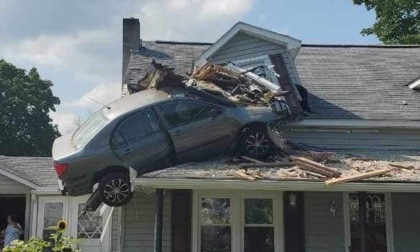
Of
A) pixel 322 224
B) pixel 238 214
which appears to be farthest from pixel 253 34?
pixel 322 224

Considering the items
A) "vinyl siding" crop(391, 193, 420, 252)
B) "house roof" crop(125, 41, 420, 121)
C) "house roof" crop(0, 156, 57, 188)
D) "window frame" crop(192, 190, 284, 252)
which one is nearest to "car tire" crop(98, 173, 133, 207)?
"window frame" crop(192, 190, 284, 252)

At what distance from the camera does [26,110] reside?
53562 millimetres

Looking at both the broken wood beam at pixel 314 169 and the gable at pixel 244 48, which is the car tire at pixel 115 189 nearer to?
the broken wood beam at pixel 314 169

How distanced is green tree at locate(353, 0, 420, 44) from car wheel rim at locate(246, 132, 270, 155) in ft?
76.4

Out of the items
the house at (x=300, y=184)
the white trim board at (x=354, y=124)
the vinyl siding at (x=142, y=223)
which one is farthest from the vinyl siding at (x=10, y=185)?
the white trim board at (x=354, y=124)

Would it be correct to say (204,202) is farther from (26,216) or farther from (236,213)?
(26,216)

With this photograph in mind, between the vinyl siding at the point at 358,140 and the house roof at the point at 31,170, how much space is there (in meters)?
8.35

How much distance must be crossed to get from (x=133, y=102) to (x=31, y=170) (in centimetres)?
828

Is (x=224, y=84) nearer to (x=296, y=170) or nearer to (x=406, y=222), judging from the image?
(x=296, y=170)

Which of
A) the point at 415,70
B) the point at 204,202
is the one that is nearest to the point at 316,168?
the point at 204,202

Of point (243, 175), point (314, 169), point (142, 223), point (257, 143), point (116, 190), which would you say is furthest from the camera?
point (142, 223)

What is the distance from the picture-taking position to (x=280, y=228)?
12211 mm

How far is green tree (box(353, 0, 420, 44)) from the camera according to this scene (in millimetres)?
32906

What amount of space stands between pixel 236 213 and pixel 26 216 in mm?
8658
